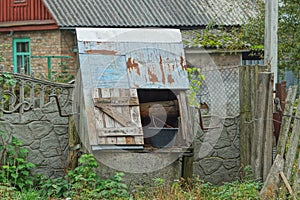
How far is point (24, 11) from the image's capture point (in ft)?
78.5

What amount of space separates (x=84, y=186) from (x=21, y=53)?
15681mm

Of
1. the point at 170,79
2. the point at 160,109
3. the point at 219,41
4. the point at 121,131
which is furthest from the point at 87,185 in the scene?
the point at 219,41

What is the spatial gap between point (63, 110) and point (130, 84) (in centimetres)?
139

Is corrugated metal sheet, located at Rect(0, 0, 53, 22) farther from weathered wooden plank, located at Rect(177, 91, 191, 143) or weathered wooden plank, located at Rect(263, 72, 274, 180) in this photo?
weathered wooden plank, located at Rect(263, 72, 274, 180)

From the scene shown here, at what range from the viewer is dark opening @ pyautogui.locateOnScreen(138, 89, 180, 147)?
10.1 m

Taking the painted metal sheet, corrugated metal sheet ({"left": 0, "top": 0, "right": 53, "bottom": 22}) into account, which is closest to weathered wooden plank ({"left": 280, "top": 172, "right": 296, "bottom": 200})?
the painted metal sheet

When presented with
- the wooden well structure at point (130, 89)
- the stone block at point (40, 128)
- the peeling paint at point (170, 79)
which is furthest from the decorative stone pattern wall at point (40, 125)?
the peeling paint at point (170, 79)

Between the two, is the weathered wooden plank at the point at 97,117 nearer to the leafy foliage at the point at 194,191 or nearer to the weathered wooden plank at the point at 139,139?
the weathered wooden plank at the point at 139,139

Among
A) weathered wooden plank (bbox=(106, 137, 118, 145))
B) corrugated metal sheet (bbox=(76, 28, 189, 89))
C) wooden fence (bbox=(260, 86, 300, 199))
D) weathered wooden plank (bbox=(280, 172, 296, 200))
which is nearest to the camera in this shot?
weathered wooden plank (bbox=(280, 172, 296, 200))

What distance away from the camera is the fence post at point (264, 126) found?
9.47m

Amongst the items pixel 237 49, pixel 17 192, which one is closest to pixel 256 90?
pixel 17 192

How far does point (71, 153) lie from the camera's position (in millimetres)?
10109

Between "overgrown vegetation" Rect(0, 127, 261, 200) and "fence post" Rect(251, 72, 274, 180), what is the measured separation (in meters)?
0.26

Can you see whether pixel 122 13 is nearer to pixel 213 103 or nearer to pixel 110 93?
pixel 213 103
